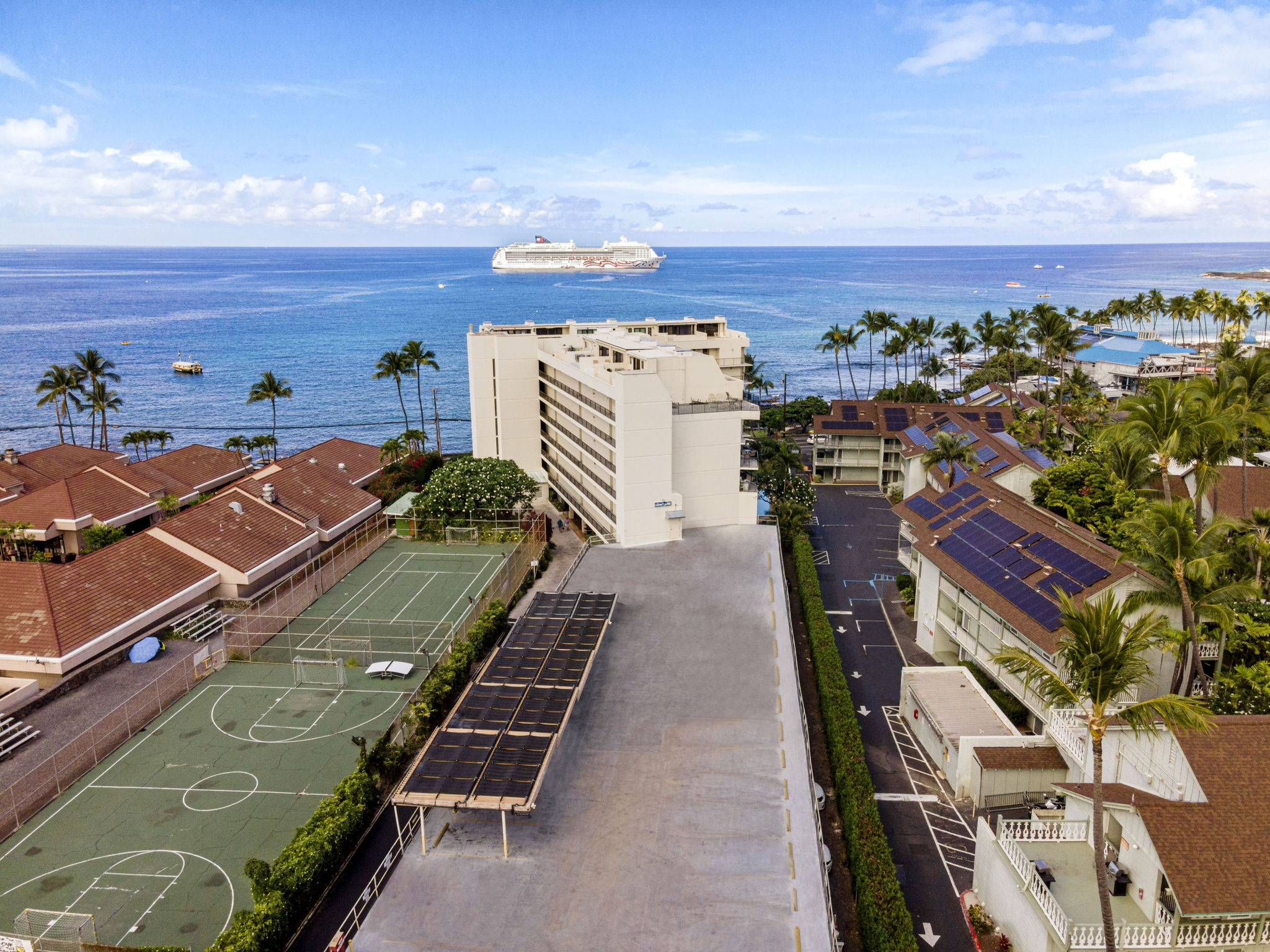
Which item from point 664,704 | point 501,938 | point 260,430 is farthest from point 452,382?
point 501,938

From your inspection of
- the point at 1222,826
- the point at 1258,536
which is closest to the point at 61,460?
the point at 1222,826

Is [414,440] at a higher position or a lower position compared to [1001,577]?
lower

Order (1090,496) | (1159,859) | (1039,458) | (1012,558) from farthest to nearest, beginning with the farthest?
1. (1039,458)
2. (1090,496)
3. (1012,558)
4. (1159,859)

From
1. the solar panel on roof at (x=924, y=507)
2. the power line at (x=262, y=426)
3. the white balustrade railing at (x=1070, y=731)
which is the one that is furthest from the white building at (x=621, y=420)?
the power line at (x=262, y=426)

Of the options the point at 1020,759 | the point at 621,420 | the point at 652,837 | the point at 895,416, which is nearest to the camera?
the point at 652,837

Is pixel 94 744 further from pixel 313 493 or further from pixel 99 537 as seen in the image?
pixel 313 493

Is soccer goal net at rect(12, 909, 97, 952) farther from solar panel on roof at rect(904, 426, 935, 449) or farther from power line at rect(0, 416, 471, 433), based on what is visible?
power line at rect(0, 416, 471, 433)

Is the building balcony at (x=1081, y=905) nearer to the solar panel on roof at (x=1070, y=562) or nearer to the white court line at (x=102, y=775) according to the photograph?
the solar panel on roof at (x=1070, y=562)
